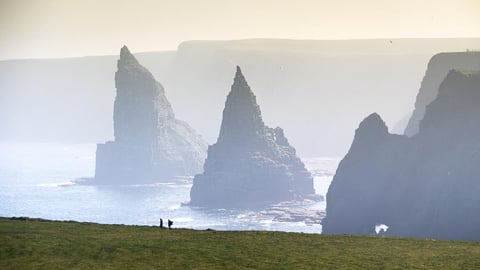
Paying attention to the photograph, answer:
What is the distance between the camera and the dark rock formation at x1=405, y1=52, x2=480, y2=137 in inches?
7387

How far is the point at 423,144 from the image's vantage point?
14712cm

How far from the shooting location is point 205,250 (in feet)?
179

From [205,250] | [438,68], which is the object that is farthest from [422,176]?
[205,250]

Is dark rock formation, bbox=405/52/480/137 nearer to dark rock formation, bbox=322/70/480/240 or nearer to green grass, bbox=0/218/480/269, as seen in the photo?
dark rock formation, bbox=322/70/480/240

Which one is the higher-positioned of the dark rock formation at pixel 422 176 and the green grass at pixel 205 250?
the dark rock formation at pixel 422 176

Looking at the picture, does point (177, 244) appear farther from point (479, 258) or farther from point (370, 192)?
point (370, 192)

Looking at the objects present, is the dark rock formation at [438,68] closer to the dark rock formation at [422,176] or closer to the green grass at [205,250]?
the dark rock formation at [422,176]

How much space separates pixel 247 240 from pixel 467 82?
9038cm

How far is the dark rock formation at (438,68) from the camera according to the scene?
7387 inches

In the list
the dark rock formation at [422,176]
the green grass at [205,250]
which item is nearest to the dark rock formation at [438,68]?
the dark rock formation at [422,176]

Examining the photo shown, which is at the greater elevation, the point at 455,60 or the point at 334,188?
the point at 455,60

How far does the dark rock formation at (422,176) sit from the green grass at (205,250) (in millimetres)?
68158

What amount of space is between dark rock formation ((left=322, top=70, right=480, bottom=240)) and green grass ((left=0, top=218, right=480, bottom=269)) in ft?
224

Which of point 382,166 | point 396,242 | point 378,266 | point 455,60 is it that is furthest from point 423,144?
point 378,266
